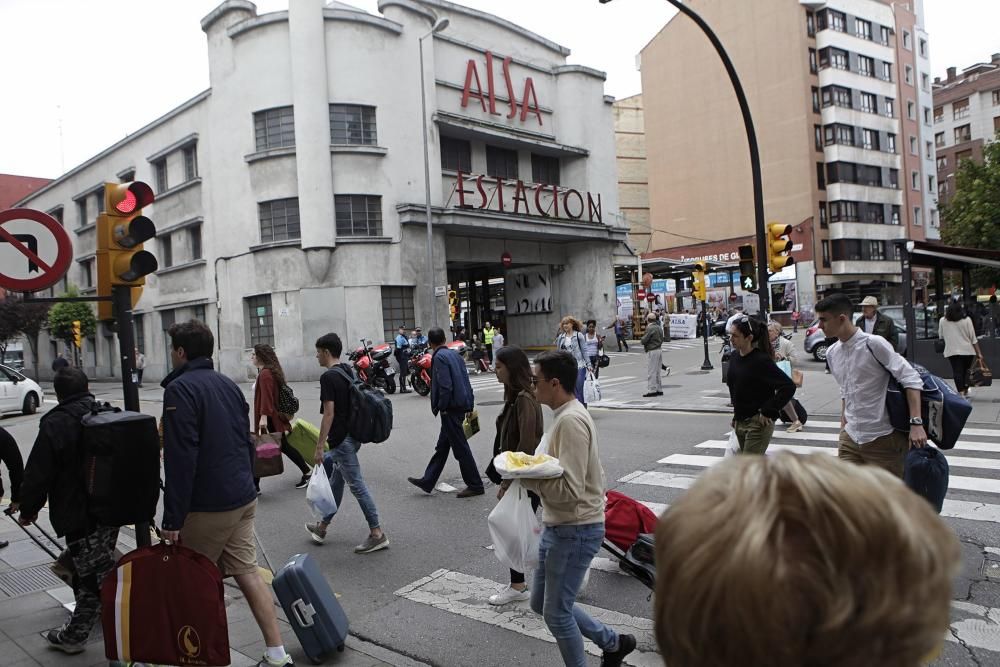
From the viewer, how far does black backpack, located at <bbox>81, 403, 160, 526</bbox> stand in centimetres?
384

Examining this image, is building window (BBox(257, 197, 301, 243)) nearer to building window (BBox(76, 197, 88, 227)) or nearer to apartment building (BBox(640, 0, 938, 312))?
building window (BBox(76, 197, 88, 227))

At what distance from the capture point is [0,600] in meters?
5.25

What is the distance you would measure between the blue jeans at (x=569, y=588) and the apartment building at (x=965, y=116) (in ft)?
246

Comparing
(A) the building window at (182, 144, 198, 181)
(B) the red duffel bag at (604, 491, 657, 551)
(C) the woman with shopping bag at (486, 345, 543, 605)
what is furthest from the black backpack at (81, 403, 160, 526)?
(A) the building window at (182, 144, 198, 181)

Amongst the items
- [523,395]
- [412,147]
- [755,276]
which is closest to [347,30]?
[412,147]

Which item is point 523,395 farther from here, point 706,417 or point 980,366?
point 980,366

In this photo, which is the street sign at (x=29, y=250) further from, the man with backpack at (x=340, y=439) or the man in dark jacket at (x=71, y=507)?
the man with backpack at (x=340, y=439)

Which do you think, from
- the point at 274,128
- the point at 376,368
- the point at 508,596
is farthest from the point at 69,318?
the point at 508,596

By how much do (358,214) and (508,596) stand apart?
76.5ft

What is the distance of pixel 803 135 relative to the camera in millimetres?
51312

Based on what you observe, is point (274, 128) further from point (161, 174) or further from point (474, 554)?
point (474, 554)

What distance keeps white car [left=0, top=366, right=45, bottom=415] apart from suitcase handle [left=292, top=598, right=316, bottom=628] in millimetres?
19576

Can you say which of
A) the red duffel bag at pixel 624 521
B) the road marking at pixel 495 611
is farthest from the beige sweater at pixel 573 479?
the red duffel bag at pixel 624 521

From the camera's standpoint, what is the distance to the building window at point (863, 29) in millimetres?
53578
